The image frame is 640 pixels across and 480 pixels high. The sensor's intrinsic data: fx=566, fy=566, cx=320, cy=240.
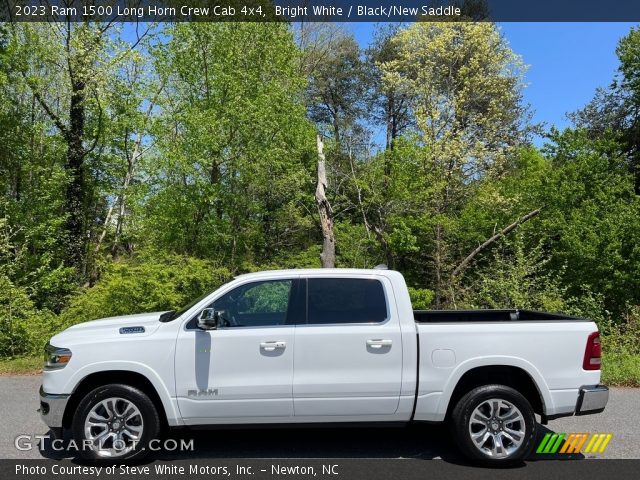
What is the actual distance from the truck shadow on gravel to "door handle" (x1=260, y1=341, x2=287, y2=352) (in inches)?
34.1

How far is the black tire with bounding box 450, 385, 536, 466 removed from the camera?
17.0ft

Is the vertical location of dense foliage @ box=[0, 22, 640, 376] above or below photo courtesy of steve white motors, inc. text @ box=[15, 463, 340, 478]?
above

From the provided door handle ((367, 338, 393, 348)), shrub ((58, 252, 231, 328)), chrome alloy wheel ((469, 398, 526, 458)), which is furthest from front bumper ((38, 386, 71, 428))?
shrub ((58, 252, 231, 328))

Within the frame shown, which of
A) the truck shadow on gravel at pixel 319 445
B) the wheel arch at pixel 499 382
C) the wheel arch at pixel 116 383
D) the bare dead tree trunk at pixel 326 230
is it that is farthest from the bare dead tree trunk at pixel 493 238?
the wheel arch at pixel 116 383

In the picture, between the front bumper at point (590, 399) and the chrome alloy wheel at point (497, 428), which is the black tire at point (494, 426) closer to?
the chrome alloy wheel at point (497, 428)

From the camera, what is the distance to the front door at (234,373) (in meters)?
5.15

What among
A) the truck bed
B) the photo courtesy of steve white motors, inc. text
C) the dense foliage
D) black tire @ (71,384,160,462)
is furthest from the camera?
the dense foliage

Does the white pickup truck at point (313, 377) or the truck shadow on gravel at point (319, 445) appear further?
the truck shadow on gravel at point (319, 445)

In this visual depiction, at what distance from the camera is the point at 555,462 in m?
5.33

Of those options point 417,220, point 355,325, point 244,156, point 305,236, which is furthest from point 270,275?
point 305,236

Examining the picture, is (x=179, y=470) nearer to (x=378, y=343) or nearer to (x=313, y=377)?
(x=313, y=377)

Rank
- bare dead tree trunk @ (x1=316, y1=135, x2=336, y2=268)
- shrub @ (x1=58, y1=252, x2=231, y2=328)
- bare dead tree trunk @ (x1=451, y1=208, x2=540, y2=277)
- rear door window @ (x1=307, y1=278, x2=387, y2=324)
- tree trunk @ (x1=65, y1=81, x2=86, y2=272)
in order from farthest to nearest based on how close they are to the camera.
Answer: bare dead tree trunk @ (x1=451, y1=208, x2=540, y2=277) < tree trunk @ (x1=65, y1=81, x2=86, y2=272) < bare dead tree trunk @ (x1=316, y1=135, x2=336, y2=268) < shrub @ (x1=58, y1=252, x2=231, y2=328) < rear door window @ (x1=307, y1=278, x2=387, y2=324)

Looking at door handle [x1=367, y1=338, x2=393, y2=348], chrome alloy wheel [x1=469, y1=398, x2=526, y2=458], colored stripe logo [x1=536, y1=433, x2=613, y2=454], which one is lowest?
colored stripe logo [x1=536, y1=433, x2=613, y2=454]

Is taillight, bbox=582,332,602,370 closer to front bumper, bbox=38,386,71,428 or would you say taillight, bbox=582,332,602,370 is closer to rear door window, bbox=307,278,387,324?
rear door window, bbox=307,278,387,324
